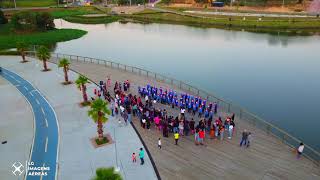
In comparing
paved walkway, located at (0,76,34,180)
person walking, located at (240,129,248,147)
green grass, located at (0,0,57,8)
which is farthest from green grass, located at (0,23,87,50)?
person walking, located at (240,129,248,147)

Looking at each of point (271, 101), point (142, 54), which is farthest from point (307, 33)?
point (271, 101)

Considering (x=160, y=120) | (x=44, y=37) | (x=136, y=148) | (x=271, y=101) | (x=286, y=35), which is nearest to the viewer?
(x=136, y=148)

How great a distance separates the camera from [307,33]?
92312 millimetres

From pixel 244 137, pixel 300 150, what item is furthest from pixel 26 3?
pixel 300 150

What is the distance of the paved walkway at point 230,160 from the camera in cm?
2223

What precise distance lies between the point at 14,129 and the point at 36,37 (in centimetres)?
5781

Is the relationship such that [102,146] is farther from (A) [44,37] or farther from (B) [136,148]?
(A) [44,37]

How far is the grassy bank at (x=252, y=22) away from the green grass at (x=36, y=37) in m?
43.2

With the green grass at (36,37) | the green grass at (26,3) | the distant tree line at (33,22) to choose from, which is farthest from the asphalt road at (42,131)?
the green grass at (26,3)

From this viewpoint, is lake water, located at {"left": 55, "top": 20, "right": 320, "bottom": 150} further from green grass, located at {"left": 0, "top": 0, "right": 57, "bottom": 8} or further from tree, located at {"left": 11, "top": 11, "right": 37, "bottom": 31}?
green grass, located at {"left": 0, "top": 0, "right": 57, "bottom": 8}

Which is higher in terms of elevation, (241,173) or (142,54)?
(142,54)

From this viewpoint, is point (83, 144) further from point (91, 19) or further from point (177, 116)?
point (91, 19)

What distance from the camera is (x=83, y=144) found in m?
26.9

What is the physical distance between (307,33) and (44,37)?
3037 inches
